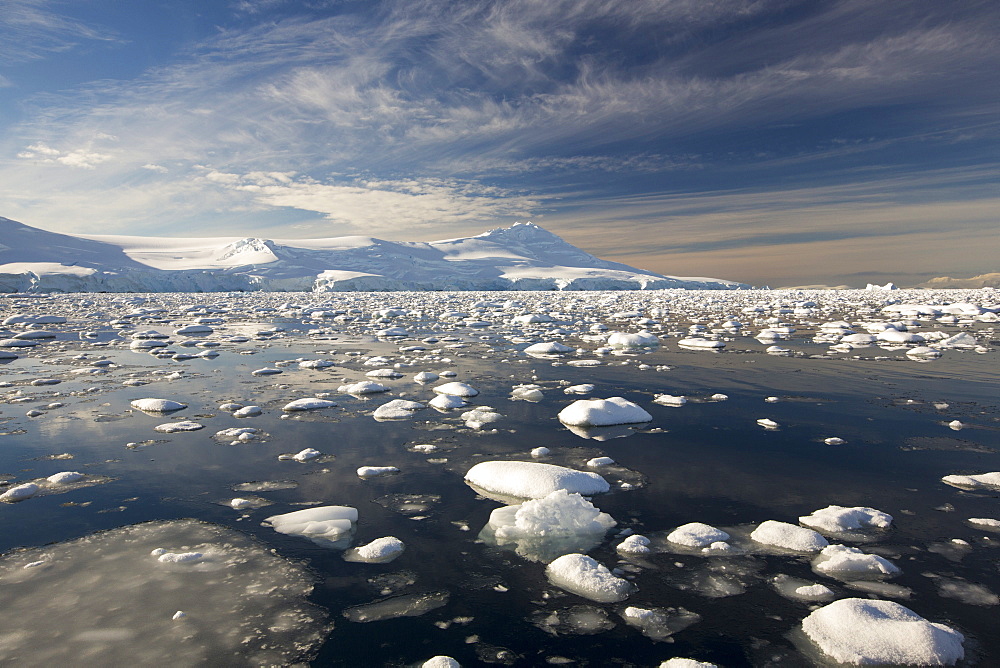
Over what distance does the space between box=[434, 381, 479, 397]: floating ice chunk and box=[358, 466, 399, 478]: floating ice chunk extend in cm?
310

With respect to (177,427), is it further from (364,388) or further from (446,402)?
(446,402)

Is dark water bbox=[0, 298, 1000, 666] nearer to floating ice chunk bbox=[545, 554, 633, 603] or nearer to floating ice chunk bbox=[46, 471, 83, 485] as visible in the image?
floating ice chunk bbox=[545, 554, 633, 603]

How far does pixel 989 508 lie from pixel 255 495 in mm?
6239

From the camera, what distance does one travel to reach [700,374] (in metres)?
10.5

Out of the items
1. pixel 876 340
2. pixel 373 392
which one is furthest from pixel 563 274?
pixel 373 392

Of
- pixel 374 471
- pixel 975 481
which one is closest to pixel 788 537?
pixel 975 481

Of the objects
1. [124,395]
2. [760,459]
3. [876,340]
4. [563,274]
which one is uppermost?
[563,274]

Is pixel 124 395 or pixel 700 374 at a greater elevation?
pixel 700 374

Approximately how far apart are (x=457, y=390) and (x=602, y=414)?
2681 mm

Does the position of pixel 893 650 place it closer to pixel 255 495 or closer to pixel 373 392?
pixel 255 495

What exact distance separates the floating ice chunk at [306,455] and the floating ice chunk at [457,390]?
9.46 ft

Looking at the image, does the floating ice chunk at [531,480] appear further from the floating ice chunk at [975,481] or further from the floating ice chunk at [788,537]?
the floating ice chunk at [975,481]

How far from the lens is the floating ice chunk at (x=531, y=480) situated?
461 centimetres

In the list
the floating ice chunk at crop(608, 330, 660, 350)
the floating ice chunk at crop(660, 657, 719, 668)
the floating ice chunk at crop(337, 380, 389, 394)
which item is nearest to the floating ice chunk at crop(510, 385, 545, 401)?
the floating ice chunk at crop(337, 380, 389, 394)
